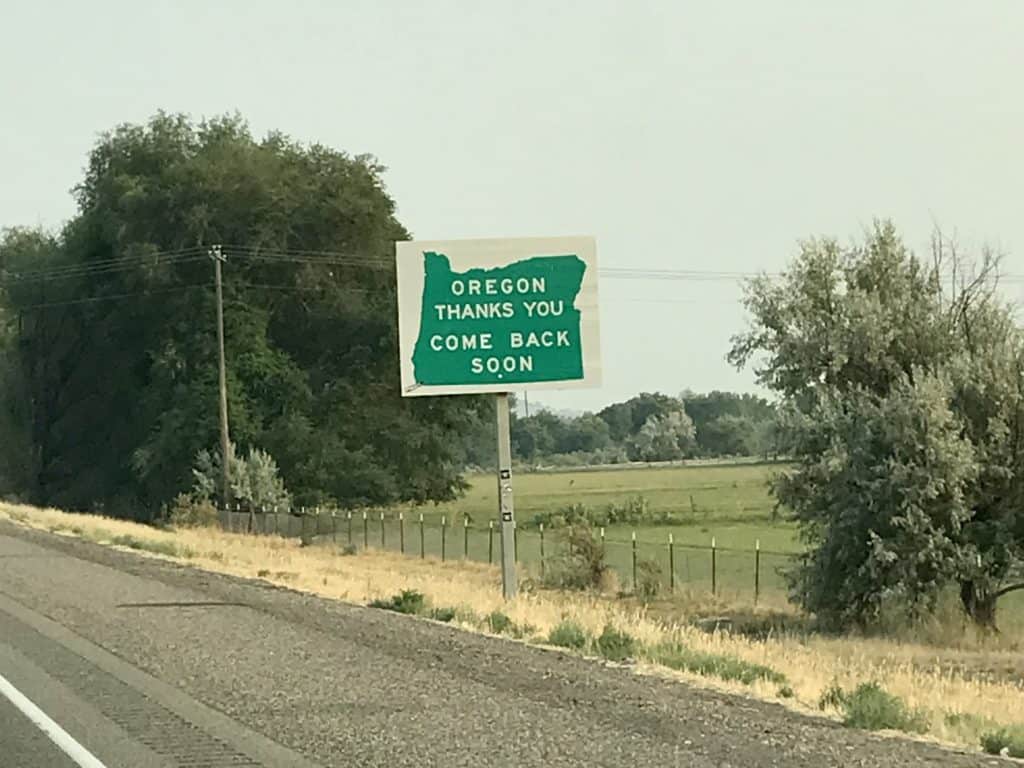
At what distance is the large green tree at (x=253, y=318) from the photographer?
68.9 m

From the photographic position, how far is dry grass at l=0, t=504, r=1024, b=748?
15.3m

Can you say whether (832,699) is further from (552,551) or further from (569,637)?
(552,551)

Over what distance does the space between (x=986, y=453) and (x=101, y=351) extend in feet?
175

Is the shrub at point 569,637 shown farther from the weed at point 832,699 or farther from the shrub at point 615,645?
the weed at point 832,699

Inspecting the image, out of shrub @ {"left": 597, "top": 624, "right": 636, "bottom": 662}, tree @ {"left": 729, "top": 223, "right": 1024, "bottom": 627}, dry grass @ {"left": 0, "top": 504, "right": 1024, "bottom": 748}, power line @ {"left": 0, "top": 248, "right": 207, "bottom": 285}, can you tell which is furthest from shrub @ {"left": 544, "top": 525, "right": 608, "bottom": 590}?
power line @ {"left": 0, "top": 248, "right": 207, "bottom": 285}

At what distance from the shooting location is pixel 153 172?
76.2m

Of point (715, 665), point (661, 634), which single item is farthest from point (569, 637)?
point (715, 665)

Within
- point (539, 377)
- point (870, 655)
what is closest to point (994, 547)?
point (870, 655)

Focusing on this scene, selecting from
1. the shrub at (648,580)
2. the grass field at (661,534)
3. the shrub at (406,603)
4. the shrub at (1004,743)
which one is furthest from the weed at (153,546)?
the shrub at (1004,743)

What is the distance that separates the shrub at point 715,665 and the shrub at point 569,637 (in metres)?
1.12

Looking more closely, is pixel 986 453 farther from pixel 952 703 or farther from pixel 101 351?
pixel 101 351

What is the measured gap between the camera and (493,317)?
28375 mm

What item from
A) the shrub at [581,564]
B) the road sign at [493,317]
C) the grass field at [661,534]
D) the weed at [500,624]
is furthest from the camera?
the shrub at [581,564]

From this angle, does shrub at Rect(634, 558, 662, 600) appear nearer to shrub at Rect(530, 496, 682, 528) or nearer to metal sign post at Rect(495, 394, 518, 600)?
metal sign post at Rect(495, 394, 518, 600)
